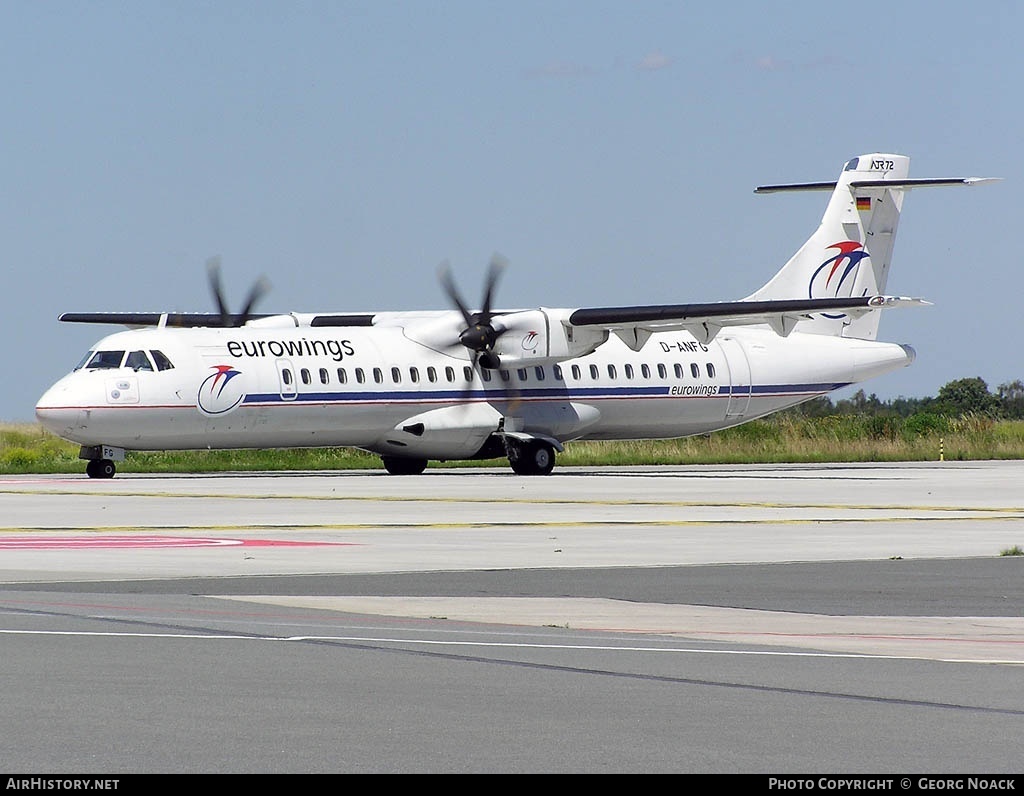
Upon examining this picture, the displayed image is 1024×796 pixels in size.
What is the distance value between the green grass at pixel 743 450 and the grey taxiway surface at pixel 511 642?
2270 cm

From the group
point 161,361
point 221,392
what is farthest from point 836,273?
point 161,361

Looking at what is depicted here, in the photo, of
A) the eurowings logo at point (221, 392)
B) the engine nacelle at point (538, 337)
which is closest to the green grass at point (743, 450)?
the eurowings logo at point (221, 392)

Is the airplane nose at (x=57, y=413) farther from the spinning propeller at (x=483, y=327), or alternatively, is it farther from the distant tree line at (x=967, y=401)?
the distant tree line at (x=967, y=401)

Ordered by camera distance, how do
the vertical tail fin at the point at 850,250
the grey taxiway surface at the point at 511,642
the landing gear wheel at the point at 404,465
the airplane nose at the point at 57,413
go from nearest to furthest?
the grey taxiway surface at the point at 511,642 < the airplane nose at the point at 57,413 < the landing gear wheel at the point at 404,465 < the vertical tail fin at the point at 850,250

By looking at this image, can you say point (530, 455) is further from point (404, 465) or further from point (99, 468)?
point (99, 468)

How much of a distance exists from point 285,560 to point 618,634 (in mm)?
6750

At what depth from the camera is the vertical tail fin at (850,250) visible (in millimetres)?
48344

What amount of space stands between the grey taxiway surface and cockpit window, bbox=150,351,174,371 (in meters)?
11.8

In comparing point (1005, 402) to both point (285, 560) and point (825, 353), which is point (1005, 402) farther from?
point (285, 560)

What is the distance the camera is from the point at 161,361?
37875 mm

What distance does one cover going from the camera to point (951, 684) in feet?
33.1

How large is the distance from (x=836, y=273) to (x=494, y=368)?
37.7 feet

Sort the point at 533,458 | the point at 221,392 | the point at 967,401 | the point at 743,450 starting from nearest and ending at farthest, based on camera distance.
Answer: the point at 221,392 → the point at 533,458 → the point at 743,450 → the point at 967,401
